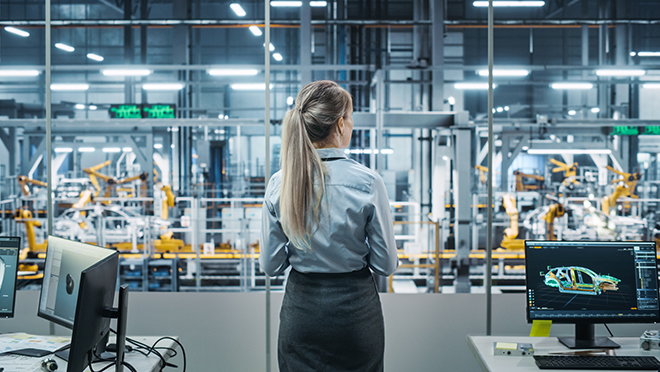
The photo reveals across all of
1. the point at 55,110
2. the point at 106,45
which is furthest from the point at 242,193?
the point at 106,45

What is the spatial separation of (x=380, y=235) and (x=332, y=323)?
27 cm

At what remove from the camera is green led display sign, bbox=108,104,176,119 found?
7547mm

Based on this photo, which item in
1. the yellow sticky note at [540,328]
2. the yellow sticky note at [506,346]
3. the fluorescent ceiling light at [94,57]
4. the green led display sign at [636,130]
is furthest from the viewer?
the fluorescent ceiling light at [94,57]

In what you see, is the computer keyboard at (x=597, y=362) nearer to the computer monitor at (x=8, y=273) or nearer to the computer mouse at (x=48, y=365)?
the computer mouse at (x=48, y=365)

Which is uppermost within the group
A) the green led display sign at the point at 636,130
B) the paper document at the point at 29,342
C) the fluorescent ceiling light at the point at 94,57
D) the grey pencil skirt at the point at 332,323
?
the fluorescent ceiling light at the point at 94,57

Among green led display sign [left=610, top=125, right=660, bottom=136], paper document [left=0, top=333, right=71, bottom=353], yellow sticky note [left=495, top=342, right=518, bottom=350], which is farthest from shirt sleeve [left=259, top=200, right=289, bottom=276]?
green led display sign [left=610, top=125, right=660, bottom=136]

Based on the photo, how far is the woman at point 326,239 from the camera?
120cm

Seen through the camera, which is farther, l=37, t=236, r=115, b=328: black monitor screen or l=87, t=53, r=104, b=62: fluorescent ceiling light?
l=87, t=53, r=104, b=62: fluorescent ceiling light

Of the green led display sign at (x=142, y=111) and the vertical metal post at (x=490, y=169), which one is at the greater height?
the green led display sign at (x=142, y=111)

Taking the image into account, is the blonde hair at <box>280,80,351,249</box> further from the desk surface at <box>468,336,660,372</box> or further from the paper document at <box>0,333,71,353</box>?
the paper document at <box>0,333,71,353</box>

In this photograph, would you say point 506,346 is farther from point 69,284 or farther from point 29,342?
point 29,342

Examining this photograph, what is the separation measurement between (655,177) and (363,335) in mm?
11828

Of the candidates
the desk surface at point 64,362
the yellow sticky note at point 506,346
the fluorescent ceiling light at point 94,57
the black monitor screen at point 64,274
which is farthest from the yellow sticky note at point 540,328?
the fluorescent ceiling light at point 94,57

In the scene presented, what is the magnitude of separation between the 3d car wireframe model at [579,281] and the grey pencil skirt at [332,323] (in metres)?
0.75
